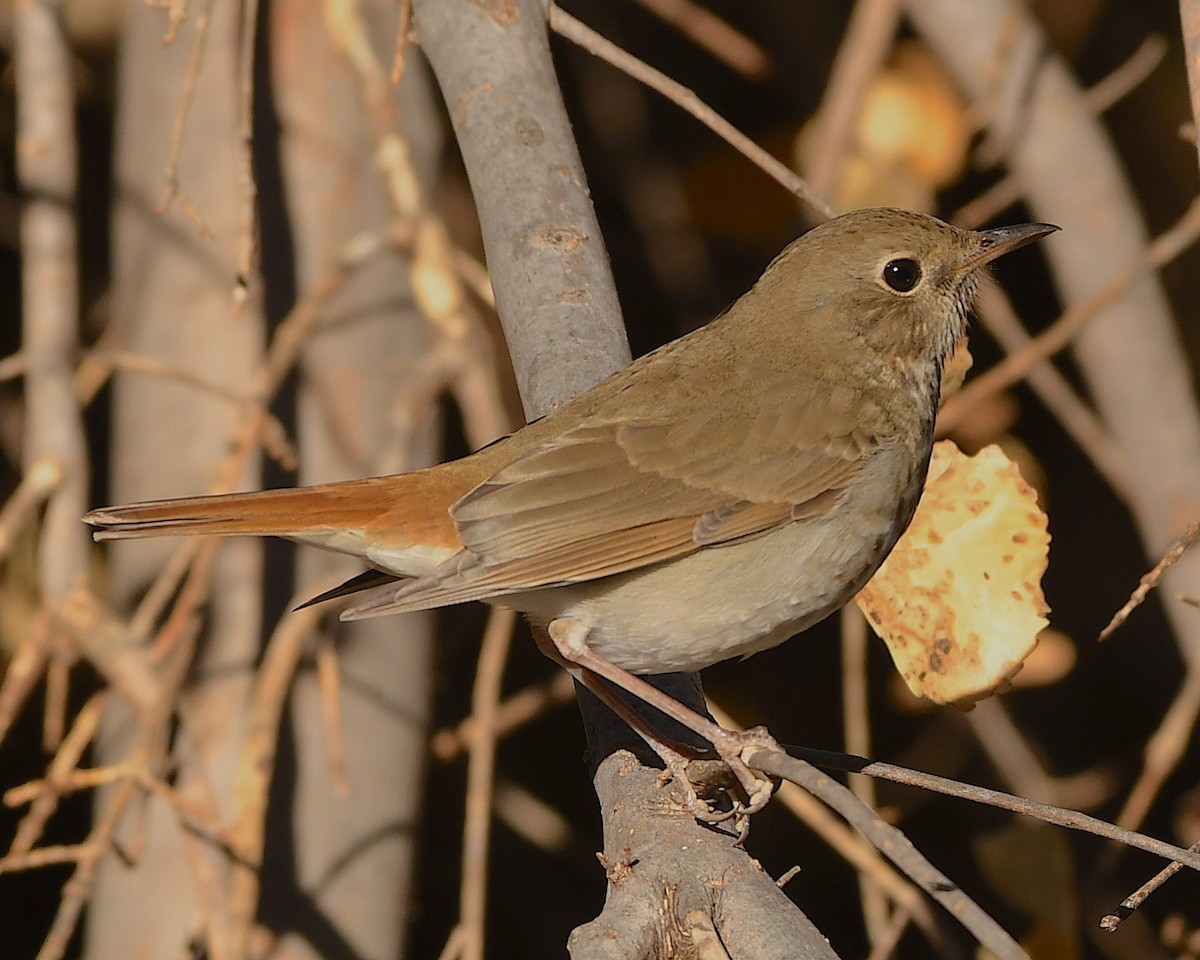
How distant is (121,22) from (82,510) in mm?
2169

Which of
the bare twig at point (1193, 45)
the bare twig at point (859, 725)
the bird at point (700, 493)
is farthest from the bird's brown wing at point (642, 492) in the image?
the bare twig at point (1193, 45)

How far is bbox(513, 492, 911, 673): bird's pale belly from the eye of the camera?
251 centimetres

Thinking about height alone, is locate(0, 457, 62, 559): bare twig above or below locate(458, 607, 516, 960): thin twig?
above

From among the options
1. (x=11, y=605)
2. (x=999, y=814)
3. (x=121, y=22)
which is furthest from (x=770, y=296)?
(x=121, y=22)

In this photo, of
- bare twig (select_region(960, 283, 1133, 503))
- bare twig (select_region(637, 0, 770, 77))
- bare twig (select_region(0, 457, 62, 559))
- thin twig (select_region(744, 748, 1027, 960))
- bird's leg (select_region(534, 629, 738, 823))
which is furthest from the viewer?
bare twig (select_region(637, 0, 770, 77))

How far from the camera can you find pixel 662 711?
2531 millimetres

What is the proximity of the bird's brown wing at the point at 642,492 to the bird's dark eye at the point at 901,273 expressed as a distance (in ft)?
0.99

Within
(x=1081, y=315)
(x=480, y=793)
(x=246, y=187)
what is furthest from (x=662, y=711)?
(x=1081, y=315)

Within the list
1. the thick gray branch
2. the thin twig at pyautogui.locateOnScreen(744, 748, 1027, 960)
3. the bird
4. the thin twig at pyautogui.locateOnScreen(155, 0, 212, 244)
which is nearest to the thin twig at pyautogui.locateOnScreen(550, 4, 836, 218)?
the thick gray branch

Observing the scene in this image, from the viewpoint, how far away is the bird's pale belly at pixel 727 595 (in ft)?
8.24

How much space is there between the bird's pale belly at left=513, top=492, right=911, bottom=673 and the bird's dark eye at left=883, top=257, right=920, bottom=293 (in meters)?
0.49

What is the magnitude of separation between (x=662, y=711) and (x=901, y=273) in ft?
3.18

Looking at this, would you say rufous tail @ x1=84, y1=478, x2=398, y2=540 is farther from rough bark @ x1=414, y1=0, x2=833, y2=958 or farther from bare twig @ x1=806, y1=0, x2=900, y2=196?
bare twig @ x1=806, y1=0, x2=900, y2=196

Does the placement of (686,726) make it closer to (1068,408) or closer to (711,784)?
(711,784)
